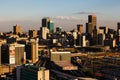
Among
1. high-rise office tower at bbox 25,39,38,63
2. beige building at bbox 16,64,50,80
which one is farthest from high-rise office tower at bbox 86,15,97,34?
beige building at bbox 16,64,50,80

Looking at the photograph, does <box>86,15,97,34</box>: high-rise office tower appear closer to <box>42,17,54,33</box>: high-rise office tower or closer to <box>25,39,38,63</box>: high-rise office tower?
<box>42,17,54,33</box>: high-rise office tower

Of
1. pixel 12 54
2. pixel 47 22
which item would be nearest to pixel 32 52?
pixel 12 54

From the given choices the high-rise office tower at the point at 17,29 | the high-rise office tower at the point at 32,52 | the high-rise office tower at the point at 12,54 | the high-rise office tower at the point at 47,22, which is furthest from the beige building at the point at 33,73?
the high-rise office tower at the point at 47,22

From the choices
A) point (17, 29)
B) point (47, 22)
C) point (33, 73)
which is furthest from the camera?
point (47, 22)

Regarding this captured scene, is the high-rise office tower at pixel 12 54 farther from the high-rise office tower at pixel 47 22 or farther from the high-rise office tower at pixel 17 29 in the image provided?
the high-rise office tower at pixel 47 22

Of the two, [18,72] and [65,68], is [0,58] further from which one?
[18,72]

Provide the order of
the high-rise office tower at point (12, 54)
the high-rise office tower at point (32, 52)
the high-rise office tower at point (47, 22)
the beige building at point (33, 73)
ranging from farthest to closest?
the high-rise office tower at point (47, 22), the high-rise office tower at point (32, 52), the high-rise office tower at point (12, 54), the beige building at point (33, 73)

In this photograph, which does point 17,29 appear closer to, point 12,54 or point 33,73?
point 12,54

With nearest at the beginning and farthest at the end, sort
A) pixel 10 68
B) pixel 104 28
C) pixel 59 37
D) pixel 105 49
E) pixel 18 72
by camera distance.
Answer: pixel 18 72, pixel 10 68, pixel 105 49, pixel 59 37, pixel 104 28

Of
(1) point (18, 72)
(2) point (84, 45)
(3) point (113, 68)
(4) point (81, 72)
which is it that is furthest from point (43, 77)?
(2) point (84, 45)

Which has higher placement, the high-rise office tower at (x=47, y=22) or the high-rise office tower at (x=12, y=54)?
the high-rise office tower at (x=47, y=22)

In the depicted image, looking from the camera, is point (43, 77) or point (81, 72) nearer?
point (43, 77)
